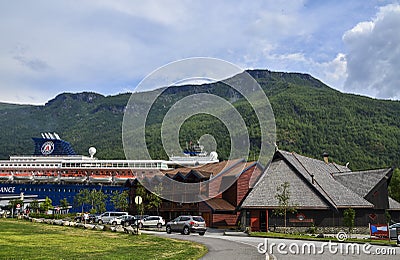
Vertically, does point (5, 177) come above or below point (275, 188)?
above

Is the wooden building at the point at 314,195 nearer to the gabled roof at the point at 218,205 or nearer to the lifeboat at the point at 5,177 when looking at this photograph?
the gabled roof at the point at 218,205

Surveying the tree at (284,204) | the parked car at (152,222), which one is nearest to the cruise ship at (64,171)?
the parked car at (152,222)

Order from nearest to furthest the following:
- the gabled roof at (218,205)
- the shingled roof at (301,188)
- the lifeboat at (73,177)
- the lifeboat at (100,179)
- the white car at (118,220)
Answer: the shingled roof at (301,188), the white car at (118,220), the gabled roof at (218,205), the lifeboat at (73,177), the lifeboat at (100,179)

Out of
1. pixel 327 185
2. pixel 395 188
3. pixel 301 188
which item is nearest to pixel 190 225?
pixel 301 188

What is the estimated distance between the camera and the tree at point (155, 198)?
52.8 m

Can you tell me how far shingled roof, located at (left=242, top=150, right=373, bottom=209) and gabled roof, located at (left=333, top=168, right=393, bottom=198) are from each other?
2.56 ft

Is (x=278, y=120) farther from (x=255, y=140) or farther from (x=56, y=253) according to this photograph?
(x=56, y=253)

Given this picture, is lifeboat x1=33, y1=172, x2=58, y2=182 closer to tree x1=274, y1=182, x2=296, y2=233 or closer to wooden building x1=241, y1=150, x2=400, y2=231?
wooden building x1=241, y1=150, x2=400, y2=231

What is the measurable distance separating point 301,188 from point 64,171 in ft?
220

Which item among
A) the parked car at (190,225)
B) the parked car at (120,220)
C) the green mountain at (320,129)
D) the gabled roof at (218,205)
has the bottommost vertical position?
the parked car at (120,220)

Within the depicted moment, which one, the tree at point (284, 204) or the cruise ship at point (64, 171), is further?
the cruise ship at point (64, 171)

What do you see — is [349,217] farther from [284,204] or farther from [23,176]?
[23,176]

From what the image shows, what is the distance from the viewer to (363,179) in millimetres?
45781

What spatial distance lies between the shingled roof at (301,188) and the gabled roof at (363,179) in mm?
780
